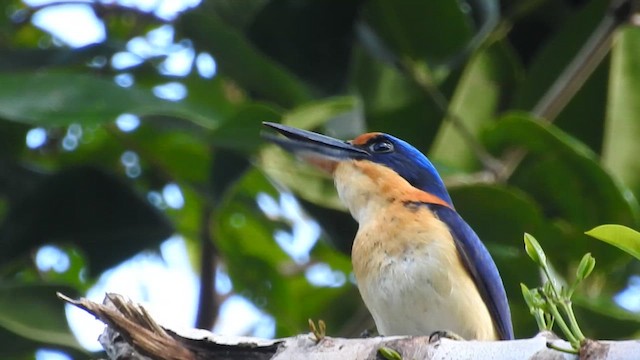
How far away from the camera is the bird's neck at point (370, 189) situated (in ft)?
10.7

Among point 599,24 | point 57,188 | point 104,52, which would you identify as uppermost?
point 599,24

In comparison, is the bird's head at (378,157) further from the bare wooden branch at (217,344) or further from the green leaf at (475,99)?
the bare wooden branch at (217,344)

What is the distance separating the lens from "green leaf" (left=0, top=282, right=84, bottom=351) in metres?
3.50

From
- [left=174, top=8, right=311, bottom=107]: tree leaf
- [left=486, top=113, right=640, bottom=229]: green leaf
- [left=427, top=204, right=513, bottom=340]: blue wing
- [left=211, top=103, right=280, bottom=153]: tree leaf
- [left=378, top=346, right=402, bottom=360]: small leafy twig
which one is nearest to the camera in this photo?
[left=378, top=346, right=402, bottom=360]: small leafy twig

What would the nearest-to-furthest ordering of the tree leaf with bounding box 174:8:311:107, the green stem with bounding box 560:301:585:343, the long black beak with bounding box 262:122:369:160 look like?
the green stem with bounding box 560:301:585:343, the long black beak with bounding box 262:122:369:160, the tree leaf with bounding box 174:8:311:107

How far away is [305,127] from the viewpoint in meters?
3.40

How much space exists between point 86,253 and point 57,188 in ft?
0.79

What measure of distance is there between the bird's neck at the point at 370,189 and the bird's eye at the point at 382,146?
7 centimetres

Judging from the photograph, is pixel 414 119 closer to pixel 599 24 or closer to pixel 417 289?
pixel 599 24

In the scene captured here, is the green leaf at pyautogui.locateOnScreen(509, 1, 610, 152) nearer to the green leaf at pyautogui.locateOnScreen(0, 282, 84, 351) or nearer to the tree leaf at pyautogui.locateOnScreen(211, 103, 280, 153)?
the tree leaf at pyautogui.locateOnScreen(211, 103, 280, 153)

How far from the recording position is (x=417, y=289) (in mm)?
2807

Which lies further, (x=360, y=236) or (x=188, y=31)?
(x=188, y=31)

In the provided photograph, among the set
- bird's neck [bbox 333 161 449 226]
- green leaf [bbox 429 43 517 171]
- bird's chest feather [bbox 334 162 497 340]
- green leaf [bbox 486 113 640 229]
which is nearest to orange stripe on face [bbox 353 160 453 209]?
bird's neck [bbox 333 161 449 226]

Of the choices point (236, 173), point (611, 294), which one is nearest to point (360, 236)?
point (236, 173)
